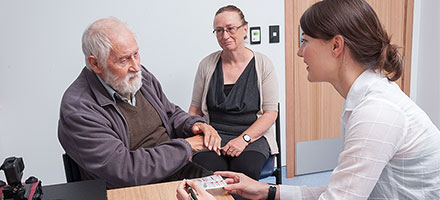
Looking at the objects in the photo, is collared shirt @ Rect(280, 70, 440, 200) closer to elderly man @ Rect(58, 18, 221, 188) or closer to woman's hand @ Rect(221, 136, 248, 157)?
elderly man @ Rect(58, 18, 221, 188)

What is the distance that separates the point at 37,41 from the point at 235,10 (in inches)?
46.9

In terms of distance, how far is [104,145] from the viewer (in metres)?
1.36

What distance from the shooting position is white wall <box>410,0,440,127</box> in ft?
9.91

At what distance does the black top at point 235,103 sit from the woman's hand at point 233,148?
148 millimetres

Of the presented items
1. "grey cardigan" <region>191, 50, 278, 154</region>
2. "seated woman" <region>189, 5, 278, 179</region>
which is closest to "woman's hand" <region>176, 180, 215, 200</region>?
"seated woman" <region>189, 5, 278, 179</region>

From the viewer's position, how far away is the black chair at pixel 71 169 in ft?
4.90

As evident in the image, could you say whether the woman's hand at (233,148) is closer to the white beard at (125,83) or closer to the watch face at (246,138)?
the watch face at (246,138)

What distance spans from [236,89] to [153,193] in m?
1.15

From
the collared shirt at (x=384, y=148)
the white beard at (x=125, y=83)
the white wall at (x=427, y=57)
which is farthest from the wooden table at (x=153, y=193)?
the white wall at (x=427, y=57)

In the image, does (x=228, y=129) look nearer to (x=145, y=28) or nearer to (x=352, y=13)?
(x=145, y=28)

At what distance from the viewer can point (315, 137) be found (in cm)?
301

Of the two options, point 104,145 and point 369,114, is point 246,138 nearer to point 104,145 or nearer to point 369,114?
point 104,145

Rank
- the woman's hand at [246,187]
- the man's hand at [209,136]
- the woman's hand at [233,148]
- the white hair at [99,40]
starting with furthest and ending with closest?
the woman's hand at [233,148] → the man's hand at [209,136] → the white hair at [99,40] → the woman's hand at [246,187]

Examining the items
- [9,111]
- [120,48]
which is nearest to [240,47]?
[120,48]
